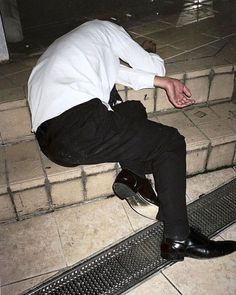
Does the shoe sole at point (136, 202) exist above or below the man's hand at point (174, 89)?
below

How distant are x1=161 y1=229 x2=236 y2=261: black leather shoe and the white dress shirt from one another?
120cm

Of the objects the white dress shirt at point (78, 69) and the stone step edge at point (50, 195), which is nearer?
the white dress shirt at point (78, 69)

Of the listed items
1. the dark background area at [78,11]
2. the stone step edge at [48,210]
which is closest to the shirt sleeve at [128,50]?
the stone step edge at [48,210]

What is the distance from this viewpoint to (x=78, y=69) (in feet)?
6.91

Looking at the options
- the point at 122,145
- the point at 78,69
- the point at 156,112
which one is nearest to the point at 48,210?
the point at 122,145

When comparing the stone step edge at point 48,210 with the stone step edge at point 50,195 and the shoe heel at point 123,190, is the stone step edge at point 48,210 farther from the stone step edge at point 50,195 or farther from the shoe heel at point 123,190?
the shoe heel at point 123,190

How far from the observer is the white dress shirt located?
208 centimetres

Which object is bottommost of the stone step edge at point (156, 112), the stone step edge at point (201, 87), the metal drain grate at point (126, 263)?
the metal drain grate at point (126, 263)

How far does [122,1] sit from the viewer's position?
5488 millimetres

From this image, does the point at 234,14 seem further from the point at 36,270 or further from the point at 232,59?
the point at 36,270

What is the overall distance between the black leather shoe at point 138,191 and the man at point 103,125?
13 cm

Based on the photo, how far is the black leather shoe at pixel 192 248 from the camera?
226cm

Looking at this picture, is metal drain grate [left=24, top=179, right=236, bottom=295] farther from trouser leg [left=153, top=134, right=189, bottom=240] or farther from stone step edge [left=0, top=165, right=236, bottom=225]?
stone step edge [left=0, top=165, right=236, bottom=225]

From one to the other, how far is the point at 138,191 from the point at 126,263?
0.60 metres
